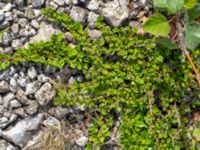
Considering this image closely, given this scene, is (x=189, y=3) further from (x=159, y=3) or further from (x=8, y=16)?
(x=8, y=16)

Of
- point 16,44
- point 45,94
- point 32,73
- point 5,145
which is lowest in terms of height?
point 5,145

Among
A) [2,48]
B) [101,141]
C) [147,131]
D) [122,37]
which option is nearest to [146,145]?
[147,131]

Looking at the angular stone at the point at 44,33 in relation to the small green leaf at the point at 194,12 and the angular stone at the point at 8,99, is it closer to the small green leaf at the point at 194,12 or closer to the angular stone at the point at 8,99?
the angular stone at the point at 8,99

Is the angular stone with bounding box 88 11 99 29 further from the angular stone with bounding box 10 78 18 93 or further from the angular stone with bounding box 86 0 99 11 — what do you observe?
the angular stone with bounding box 10 78 18 93

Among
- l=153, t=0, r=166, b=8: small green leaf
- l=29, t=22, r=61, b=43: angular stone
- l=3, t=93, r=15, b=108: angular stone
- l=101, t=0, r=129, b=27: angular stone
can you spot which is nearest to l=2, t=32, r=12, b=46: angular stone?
l=29, t=22, r=61, b=43: angular stone

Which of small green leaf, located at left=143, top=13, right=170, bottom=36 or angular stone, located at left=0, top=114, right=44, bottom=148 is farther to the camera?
angular stone, located at left=0, top=114, right=44, bottom=148

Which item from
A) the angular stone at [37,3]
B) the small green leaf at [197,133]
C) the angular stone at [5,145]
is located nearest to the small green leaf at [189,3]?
the small green leaf at [197,133]

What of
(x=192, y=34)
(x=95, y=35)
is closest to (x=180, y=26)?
(x=192, y=34)

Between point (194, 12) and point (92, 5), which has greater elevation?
point (194, 12)
